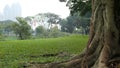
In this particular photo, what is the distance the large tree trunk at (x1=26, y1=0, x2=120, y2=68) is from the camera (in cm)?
678

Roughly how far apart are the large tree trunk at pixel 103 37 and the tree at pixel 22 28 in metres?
54.2

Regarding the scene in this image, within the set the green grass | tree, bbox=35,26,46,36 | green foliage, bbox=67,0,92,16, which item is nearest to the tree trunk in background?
the green grass

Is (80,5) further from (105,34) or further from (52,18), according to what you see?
(52,18)

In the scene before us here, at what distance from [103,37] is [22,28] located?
55.5 m

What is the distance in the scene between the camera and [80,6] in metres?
26.7

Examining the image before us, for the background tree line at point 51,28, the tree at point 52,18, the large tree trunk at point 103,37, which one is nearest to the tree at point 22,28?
the background tree line at point 51,28

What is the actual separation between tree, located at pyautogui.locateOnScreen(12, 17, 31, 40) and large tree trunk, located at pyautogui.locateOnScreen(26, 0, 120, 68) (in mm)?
54218

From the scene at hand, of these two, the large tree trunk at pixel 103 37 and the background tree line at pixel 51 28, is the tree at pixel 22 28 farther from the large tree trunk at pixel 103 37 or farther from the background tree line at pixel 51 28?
the large tree trunk at pixel 103 37

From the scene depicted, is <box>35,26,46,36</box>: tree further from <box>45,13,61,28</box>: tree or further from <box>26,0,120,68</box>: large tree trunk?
<box>26,0,120,68</box>: large tree trunk

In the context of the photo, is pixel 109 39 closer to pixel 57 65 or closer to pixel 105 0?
pixel 105 0

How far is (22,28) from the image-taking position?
2435 inches

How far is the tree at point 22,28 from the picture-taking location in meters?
61.4

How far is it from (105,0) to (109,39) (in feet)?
3.29

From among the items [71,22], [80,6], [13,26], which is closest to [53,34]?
[71,22]
